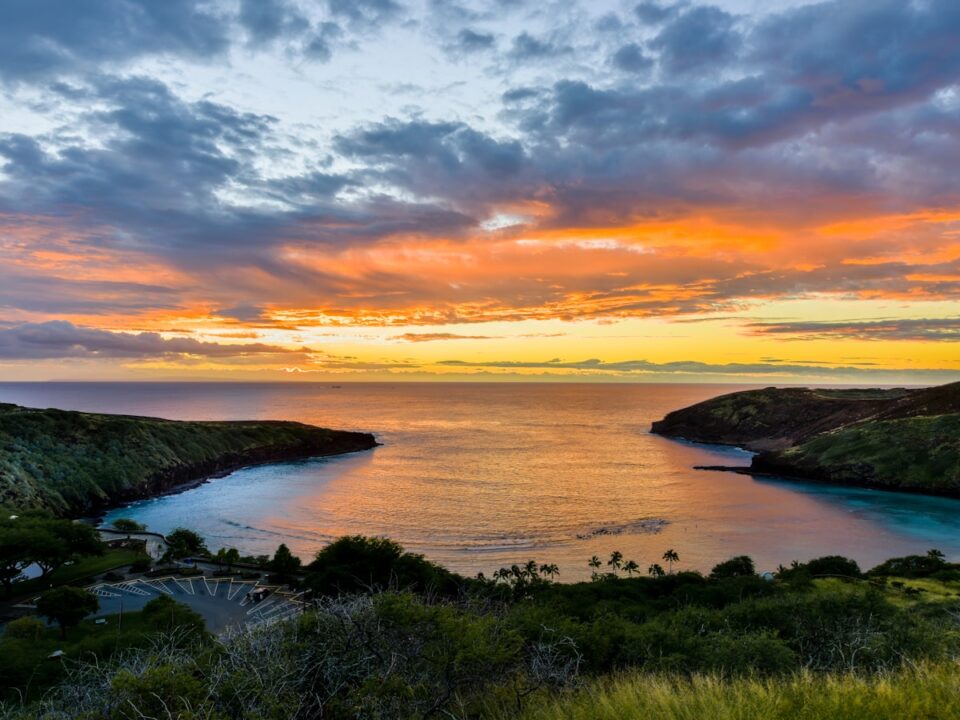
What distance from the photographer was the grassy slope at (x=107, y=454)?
83375 millimetres

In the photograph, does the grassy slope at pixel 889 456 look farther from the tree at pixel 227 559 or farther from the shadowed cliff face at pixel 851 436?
the tree at pixel 227 559

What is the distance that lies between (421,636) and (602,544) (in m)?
60.7

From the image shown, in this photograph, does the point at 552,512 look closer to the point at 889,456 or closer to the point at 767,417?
the point at 889,456

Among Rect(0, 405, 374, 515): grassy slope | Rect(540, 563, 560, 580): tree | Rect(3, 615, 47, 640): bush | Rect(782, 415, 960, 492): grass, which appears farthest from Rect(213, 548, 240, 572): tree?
Rect(782, 415, 960, 492): grass

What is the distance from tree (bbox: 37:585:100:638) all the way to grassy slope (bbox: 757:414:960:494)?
4767 inches

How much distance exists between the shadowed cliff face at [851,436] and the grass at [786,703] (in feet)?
379

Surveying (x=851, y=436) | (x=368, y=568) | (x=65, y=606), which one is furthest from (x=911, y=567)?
(x=851, y=436)

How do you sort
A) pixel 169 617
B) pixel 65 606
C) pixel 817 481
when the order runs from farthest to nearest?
pixel 817 481
pixel 65 606
pixel 169 617

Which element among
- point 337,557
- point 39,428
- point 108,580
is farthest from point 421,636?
point 39,428

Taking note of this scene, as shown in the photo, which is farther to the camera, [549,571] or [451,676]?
[549,571]

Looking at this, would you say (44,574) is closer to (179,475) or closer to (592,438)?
(179,475)

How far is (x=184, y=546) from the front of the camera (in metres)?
54.1

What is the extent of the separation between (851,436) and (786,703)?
13982cm

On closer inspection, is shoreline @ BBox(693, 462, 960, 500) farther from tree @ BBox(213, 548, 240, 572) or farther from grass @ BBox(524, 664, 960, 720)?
grass @ BBox(524, 664, 960, 720)
